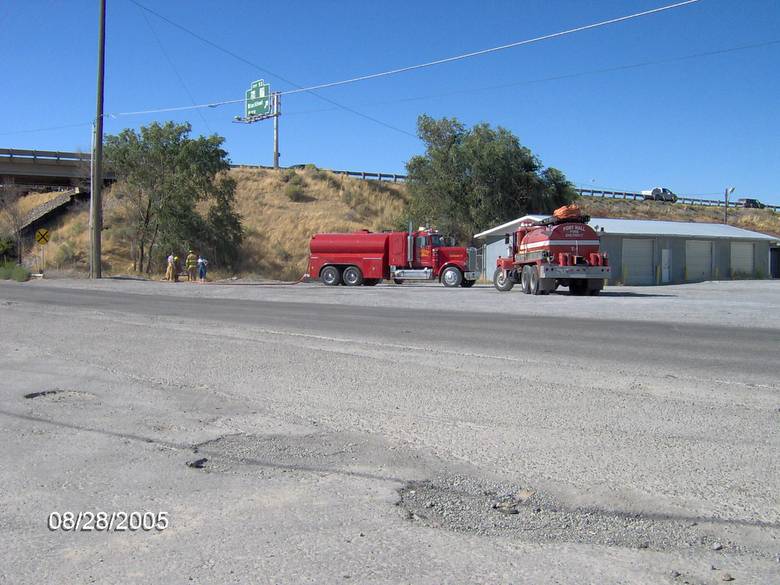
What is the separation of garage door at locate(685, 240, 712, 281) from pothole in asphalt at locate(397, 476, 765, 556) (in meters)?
43.3

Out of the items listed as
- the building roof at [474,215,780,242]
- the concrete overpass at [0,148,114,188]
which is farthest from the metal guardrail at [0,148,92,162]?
the building roof at [474,215,780,242]

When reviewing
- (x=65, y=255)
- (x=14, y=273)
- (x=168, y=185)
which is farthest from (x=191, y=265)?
(x=65, y=255)

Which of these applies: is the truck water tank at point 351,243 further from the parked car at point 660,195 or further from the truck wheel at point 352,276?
the parked car at point 660,195

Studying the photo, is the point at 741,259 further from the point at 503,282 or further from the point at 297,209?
the point at 297,209

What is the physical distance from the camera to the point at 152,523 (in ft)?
15.3

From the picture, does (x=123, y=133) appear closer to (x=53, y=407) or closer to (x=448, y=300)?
(x=448, y=300)

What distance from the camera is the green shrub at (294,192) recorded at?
72375 millimetres

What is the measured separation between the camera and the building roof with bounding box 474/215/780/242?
41812 mm

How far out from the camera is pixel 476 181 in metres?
50.0

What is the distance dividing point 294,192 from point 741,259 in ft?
137

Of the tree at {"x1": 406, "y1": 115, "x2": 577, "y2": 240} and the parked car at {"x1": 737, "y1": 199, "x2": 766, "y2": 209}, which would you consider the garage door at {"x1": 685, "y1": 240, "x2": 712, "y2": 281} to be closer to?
the tree at {"x1": 406, "y1": 115, "x2": 577, "y2": 240}

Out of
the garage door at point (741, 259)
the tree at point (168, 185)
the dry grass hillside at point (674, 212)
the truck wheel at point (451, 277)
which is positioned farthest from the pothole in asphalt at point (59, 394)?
the dry grass hillside at point (674, 212)

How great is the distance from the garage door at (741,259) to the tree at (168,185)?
34.5 meters

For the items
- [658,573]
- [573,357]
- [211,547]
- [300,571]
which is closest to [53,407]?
[211,547]
